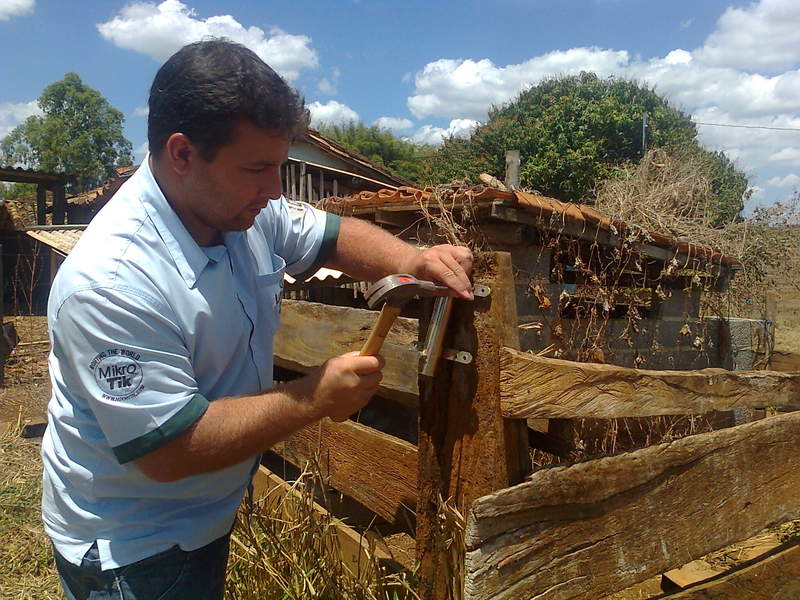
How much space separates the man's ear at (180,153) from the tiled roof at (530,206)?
1.95 m

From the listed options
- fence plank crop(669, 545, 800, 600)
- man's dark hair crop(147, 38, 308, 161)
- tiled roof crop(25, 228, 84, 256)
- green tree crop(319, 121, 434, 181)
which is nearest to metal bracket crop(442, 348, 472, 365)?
man's dark hair crop(147, 38, 308, 161)

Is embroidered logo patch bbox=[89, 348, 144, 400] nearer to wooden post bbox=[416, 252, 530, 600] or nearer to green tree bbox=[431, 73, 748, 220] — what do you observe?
wooden post bbox=[416, 252, 530, 600]

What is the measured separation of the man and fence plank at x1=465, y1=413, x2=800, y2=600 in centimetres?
47

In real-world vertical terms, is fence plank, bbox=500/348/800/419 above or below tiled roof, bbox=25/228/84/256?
below

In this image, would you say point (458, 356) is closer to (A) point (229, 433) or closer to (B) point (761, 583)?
(A) point (229, 433)

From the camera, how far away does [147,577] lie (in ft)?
5.11

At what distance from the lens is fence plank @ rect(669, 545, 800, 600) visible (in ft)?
6.51

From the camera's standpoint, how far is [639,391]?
1703 millimetres

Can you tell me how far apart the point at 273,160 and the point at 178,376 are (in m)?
0.57

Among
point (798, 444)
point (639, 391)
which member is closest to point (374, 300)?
point (639, 391)

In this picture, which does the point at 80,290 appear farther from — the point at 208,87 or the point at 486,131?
the point at 486,131

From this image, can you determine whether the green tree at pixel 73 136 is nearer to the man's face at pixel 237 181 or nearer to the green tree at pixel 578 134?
the green tree at pixel 578 134

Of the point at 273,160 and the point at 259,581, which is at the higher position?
the point at 273,160

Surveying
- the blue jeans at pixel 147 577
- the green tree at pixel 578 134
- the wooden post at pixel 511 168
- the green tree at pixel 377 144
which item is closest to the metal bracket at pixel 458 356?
the blue jeans at pixel 147 577
